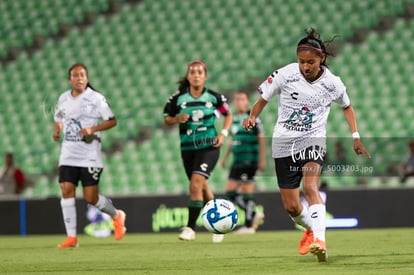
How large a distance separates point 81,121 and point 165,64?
9.77 metres

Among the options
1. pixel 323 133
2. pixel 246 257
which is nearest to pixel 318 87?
pixel 323 133

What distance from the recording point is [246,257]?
29.1 ft

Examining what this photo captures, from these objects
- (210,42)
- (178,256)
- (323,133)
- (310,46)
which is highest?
(210,42)

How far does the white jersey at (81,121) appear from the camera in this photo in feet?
37.1

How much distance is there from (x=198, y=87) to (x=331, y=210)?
4595 millimetres

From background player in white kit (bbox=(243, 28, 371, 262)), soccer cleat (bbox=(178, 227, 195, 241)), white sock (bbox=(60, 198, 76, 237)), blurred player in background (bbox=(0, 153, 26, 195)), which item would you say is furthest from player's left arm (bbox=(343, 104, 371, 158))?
blurred player in background (bbox=(0, 153, 26, 195))

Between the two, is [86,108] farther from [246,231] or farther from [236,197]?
[246,231]

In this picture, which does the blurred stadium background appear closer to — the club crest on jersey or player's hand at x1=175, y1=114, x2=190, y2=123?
the club crest on jersey

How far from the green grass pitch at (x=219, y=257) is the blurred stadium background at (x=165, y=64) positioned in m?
4.24

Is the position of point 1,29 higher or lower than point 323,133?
higher

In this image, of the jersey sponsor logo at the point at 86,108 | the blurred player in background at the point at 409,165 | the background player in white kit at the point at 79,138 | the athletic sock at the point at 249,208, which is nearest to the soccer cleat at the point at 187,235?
the background player in white kit at the point at 79,138

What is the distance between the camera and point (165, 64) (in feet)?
68.8

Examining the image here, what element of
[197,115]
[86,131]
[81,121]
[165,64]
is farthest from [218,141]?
[165,64]

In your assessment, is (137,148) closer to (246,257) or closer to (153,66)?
(153,66)
